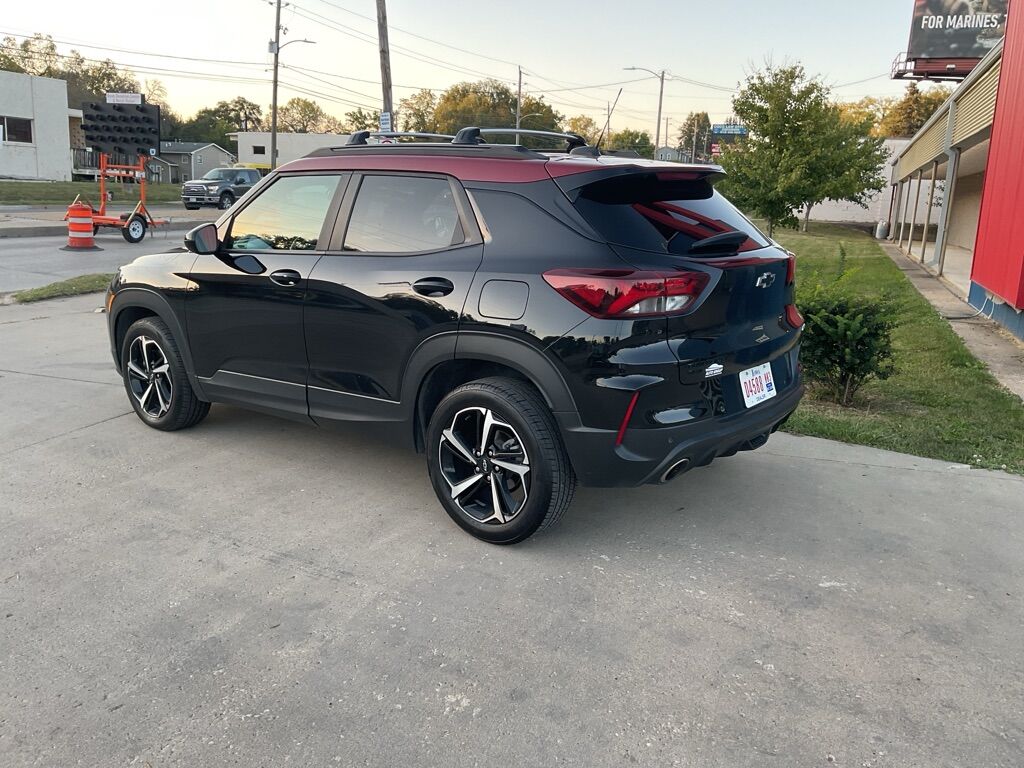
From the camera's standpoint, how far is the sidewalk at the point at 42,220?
64.8 feet

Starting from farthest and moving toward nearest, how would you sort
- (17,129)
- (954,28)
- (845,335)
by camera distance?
(954,28), (17,129), (845,335)

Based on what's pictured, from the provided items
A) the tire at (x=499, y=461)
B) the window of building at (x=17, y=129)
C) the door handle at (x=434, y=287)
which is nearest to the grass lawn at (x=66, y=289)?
the door handle at (x=434, y=287)

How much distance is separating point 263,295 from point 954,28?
54.5 metres

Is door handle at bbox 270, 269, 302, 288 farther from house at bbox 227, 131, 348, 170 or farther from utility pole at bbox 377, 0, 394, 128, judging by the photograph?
house at bbox 227, 131, 348, 170

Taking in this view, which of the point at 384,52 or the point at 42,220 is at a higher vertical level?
the point at 384,52

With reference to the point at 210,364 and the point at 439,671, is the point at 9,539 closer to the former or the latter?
the point at 210,364

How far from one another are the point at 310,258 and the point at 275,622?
1.98 meters

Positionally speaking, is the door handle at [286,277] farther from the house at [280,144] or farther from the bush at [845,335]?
the house at [280,144]

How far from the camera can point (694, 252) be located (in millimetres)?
3576

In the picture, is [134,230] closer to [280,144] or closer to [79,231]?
[79,231]

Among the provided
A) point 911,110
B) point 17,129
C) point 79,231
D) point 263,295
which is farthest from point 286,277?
point 911,110

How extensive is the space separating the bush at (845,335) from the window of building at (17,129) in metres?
47.0

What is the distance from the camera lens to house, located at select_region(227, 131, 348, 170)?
7881cm

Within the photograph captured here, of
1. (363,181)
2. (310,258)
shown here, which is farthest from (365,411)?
(363,181)
